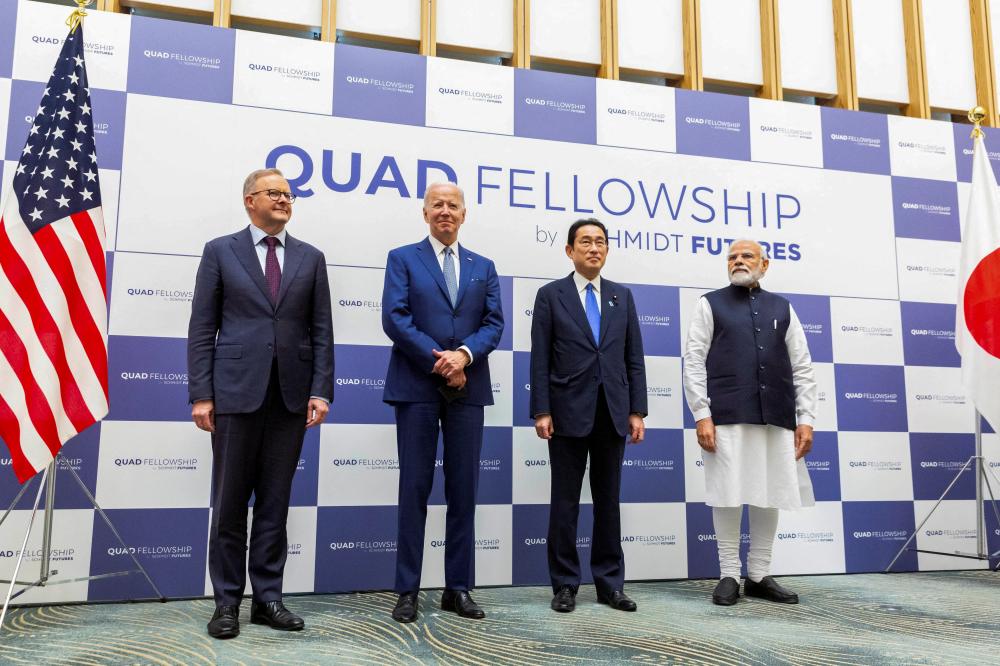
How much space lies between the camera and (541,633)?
234 centimetres

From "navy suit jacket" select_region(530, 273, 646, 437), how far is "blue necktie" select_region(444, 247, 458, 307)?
36 centimetres

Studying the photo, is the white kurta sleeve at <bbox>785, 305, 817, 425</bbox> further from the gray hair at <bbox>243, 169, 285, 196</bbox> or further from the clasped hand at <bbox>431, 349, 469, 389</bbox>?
the gray hair at <bbox>243, 169, 285, 196</bbox>

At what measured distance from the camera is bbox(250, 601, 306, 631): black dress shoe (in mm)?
2318

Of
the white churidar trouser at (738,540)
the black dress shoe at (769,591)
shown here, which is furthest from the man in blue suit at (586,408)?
the black dress shoe at (769,591)

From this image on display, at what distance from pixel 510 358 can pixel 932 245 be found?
249cm

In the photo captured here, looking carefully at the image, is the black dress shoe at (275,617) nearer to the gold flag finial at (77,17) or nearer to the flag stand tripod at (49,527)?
the flag stand tripod at (49,527)

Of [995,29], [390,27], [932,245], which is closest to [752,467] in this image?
[932,245]

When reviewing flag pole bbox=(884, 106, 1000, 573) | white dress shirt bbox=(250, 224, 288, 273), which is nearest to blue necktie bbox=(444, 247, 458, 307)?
white dress shirt bbox=(250, 224, 288, 273)

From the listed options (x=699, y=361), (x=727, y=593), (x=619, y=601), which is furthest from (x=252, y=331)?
(x=727, y=593)

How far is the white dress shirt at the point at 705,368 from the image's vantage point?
118 inches

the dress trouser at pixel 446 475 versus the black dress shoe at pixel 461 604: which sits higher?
the dress trouser at pixel 446 475

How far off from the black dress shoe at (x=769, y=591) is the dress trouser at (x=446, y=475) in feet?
3.99

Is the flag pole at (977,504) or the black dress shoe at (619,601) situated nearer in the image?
the black dress shoe at (619,601)

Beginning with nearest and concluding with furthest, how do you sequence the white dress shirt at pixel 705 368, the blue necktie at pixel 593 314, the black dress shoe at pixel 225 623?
the black dress shoe at pixel 225 623 → the blue necktie at pixel 593 314 → the white dress shirt at pixel 705 368
